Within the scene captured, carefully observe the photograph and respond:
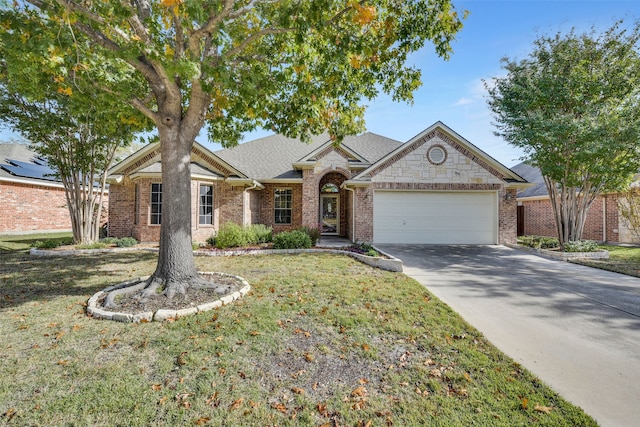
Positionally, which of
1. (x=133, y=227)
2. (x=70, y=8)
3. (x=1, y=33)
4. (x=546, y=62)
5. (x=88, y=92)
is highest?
(x=546, y=62)

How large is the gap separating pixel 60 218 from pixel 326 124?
23235 mm

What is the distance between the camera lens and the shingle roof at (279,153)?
16.0 meters

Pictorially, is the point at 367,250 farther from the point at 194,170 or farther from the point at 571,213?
the point at 571,213

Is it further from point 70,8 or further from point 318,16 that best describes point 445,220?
point 70,8

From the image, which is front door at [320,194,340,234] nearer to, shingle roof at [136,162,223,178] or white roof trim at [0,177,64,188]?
shingle roof at [136,162,223,178]

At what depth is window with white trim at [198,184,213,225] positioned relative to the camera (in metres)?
14.0

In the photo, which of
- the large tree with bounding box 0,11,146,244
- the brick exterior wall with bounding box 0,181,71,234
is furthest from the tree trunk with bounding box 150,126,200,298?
the brick exterior wall with bounding box 0,181,71,234

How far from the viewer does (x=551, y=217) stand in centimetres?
1744

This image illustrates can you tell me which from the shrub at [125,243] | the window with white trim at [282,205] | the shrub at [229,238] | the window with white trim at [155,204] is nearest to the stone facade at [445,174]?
the window with white trim at [282,205]

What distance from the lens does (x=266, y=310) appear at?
492 centimetres

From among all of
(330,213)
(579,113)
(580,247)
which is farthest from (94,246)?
(579,113)

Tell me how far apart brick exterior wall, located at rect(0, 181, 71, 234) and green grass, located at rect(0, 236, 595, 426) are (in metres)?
17.6

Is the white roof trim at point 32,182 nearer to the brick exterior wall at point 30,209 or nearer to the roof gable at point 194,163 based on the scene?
the brick exterior wall at point 30,209

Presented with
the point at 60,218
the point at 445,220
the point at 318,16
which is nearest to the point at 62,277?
the point at 318,16
